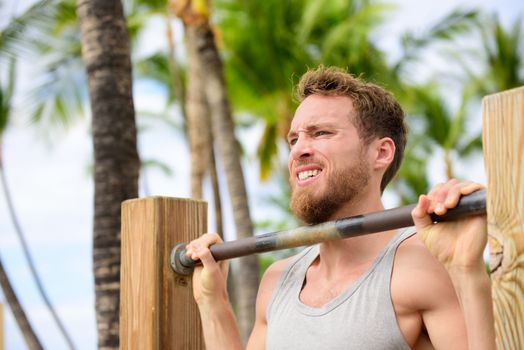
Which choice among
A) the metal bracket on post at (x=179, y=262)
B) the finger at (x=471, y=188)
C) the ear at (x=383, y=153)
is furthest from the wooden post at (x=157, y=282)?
the finger at (x=471, y=188)

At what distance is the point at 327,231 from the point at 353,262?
297 millimetres

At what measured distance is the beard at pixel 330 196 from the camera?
216 cm

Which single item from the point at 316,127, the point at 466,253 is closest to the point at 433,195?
the point at 466,253

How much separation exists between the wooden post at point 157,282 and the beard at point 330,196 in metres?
0.47

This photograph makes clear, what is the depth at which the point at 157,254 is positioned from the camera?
2.45 metres

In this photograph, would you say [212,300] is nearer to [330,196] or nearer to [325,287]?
[325,287]

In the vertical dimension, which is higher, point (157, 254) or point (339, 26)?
point (339, 26)

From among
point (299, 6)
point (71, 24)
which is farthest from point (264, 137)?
point (71, 24)

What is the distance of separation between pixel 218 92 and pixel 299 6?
7.23 m

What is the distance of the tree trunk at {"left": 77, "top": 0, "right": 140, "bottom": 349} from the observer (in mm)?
4402

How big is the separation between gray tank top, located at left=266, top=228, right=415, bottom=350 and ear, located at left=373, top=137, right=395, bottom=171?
0.22 meters

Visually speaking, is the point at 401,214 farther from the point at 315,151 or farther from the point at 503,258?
the point at 315,151

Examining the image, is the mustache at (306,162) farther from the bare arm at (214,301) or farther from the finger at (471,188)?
the finger at (471,188)

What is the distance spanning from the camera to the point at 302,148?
221 cm
